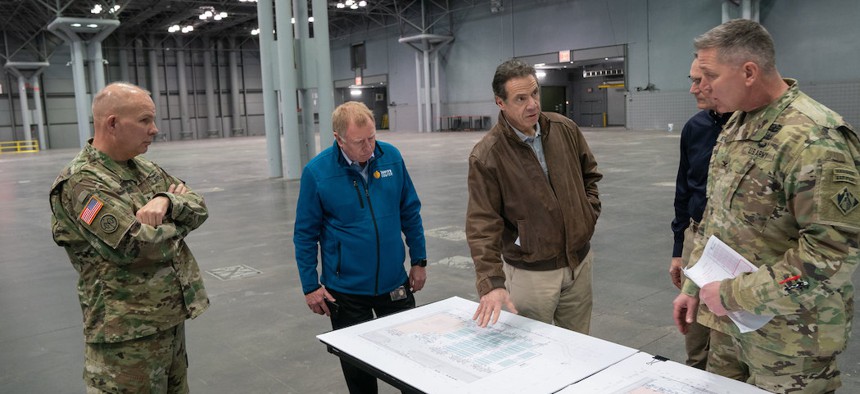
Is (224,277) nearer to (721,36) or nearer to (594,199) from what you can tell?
(594,199)

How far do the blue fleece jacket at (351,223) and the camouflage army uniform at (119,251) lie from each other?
0.60m

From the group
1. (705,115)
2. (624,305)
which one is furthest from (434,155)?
(705,115)

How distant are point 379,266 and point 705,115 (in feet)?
5.86

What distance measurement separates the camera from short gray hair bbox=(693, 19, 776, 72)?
5.82 ft

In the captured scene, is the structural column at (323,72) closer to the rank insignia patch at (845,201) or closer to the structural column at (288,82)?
the structural column at (288,82)

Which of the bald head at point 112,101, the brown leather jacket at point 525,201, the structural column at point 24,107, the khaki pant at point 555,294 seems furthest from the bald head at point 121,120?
the structural column at point 24,107

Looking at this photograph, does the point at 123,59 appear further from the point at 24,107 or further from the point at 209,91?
the point at 24,107

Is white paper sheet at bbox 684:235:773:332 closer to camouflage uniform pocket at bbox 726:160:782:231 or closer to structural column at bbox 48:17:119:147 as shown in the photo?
camouflage uniform pocket at bbox 726:160:782:231

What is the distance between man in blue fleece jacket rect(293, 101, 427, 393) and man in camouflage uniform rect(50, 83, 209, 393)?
0.64 meters

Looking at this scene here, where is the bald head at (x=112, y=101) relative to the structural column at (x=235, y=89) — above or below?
below

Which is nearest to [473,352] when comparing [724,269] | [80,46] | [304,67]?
[724,269]

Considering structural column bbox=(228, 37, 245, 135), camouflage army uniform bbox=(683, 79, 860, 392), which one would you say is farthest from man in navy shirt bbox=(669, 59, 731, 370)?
structural column bbox=(228, 37, 245, 135)

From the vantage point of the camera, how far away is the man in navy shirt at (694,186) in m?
3.07

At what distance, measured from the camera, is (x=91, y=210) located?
218 centimetres
